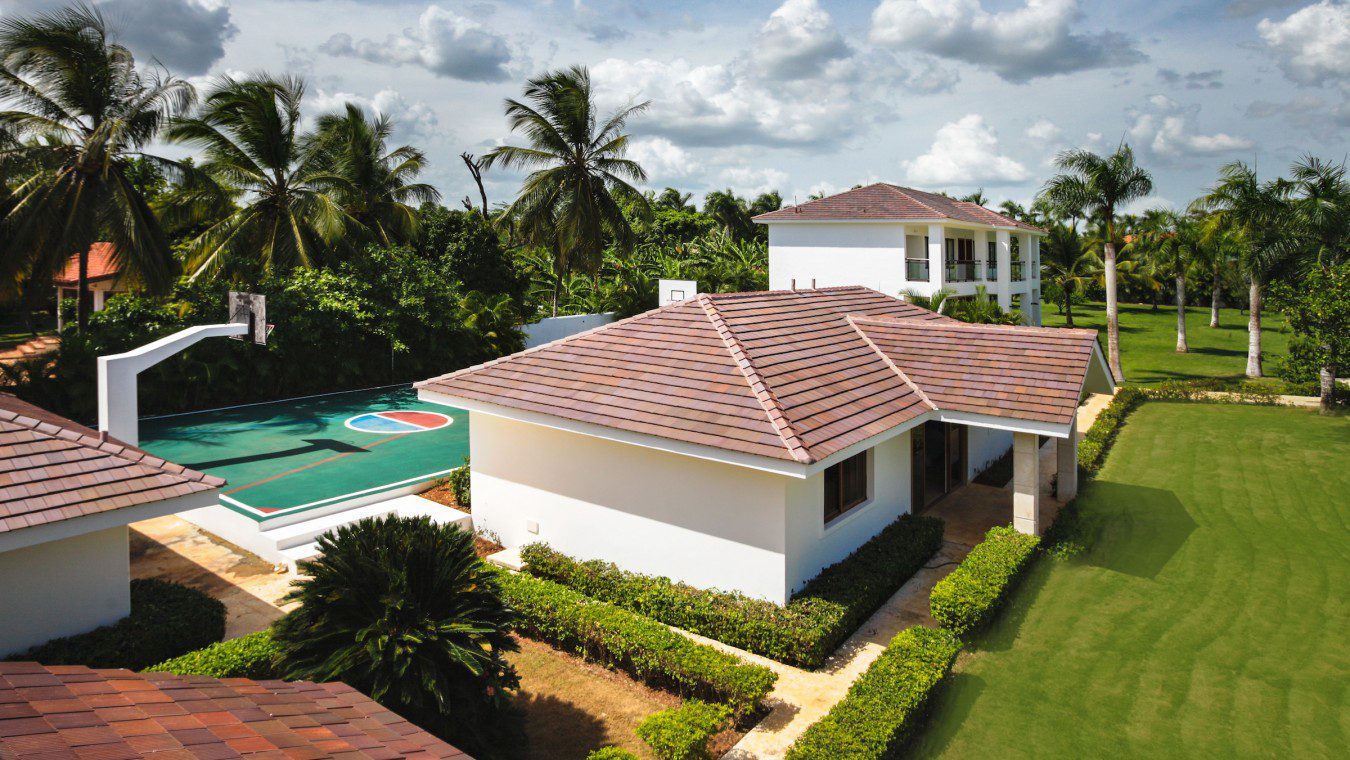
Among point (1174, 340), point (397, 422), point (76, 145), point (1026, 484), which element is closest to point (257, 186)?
point (76, 145)

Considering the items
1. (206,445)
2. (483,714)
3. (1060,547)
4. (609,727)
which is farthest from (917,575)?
(206,445)

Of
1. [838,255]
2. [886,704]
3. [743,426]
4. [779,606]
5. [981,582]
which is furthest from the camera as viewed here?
[838,255]

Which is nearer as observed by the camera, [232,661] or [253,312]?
[232,661]

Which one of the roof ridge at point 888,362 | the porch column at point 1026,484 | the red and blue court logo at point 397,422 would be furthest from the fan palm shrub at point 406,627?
the red and blue court logo at point 397,422

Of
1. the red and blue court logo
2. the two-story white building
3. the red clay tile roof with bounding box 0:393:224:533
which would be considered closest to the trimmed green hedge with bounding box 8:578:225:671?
the red clay tile roof with bounding box 0:393:224:533

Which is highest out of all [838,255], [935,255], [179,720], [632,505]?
[838,255]

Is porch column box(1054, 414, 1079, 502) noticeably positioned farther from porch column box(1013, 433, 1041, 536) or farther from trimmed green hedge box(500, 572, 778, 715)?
trimmed green hedge box(500, 572, 778, 715)

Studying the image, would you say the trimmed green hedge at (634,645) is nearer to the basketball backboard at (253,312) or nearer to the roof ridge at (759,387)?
the roof ridge at (759,387)

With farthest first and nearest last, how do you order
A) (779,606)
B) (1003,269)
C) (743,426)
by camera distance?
1. (1003,269)
2. (743,426)
3. (779,606)

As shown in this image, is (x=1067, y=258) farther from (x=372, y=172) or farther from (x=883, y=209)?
(x=372, y=172)
